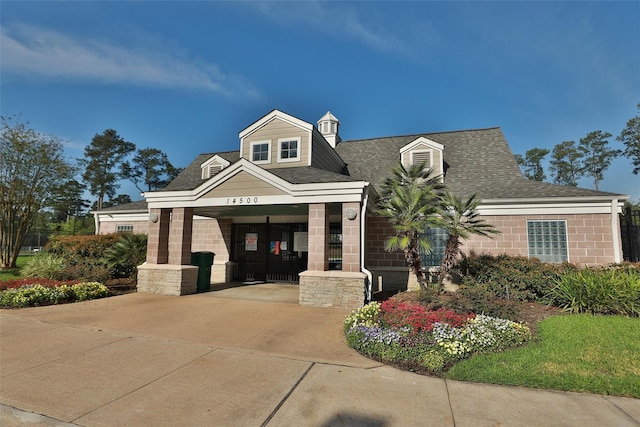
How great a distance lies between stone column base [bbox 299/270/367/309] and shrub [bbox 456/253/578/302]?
3.46m

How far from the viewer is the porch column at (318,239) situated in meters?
9.48

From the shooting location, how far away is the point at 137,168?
174 feet

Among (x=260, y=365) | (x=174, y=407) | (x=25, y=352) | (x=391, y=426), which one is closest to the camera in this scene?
(x=391, y=426)

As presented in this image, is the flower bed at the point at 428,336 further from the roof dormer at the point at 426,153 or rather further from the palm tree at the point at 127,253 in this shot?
the palm tree at the point at 127,253

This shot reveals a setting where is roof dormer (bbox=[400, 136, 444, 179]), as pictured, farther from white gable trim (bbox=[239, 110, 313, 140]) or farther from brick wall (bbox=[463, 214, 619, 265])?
white gable trim (bbox=[239, 110, 313, 140])

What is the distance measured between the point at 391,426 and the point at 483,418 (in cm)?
106

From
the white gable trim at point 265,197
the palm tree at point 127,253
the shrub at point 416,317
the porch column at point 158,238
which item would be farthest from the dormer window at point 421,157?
the palm tree at point 127,253

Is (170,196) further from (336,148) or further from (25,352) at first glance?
(336,148)

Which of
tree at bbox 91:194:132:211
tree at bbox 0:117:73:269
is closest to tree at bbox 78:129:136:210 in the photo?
tree at bbox 91:194:132:211

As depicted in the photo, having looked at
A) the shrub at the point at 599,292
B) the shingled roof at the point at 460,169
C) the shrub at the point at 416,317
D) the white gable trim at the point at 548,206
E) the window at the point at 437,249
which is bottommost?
the shrub at the point at 416,317

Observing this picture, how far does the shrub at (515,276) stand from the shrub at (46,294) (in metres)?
11.9

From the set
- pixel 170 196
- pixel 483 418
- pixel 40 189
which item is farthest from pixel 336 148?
pixel 40 189

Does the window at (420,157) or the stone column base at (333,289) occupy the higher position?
the window at (420,157)

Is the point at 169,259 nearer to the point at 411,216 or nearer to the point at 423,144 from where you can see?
the point at 411,216
